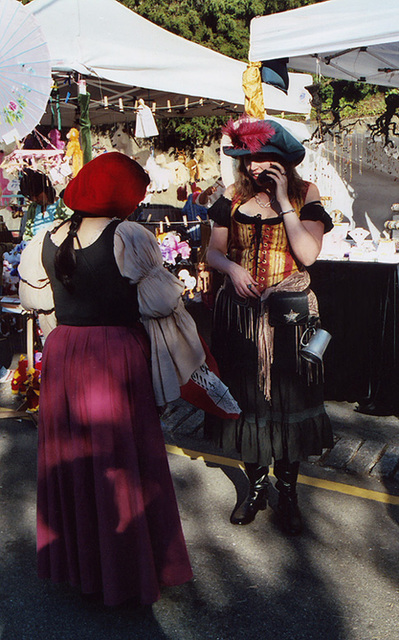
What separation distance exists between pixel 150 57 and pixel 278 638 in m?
5.07

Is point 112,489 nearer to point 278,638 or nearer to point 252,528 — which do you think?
point 278,638

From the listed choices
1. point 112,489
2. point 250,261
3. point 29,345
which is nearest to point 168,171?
point 29,345

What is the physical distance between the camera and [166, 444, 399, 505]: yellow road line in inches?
123

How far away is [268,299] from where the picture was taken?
2572mm

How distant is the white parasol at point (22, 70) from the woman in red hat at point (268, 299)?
1922mm

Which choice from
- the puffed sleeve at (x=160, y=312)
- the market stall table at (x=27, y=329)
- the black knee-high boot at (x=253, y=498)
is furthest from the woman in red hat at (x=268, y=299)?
the market stall table at (x=27, y=329)

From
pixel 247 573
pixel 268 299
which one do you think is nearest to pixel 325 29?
pixel 268 299

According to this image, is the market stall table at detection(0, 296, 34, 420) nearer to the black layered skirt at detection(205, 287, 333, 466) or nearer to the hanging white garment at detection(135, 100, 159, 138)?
the black layered skirt at detection(205, 287, 333, 466)

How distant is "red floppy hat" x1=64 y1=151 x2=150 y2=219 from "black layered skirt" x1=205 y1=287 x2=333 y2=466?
0.81m

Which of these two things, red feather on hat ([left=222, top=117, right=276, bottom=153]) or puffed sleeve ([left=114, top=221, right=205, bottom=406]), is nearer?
puffed sleeve ([left=114, top=221, right=205, bottom=406])

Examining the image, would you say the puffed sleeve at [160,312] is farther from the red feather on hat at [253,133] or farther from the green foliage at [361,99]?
the green foliage at [361,99]

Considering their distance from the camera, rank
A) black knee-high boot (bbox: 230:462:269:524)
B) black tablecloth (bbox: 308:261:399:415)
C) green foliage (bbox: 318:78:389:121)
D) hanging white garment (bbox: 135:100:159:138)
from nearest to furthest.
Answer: black knee-high boot (bbox: 230:462:269:524) → black tablecloth (bbox: 308:261:399:415) → hanging white garment (bbox: 135:100:159:138) → green foliage (bbox: 318:78:389:121)

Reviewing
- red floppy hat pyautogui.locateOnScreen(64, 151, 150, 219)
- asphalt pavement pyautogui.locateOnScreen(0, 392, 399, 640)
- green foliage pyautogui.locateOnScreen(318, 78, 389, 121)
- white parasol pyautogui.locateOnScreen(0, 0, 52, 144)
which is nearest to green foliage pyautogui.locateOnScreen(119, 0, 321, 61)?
green foliage pyautogui.locateOnScreen(318, 78, 389, 121)

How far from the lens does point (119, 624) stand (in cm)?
220
